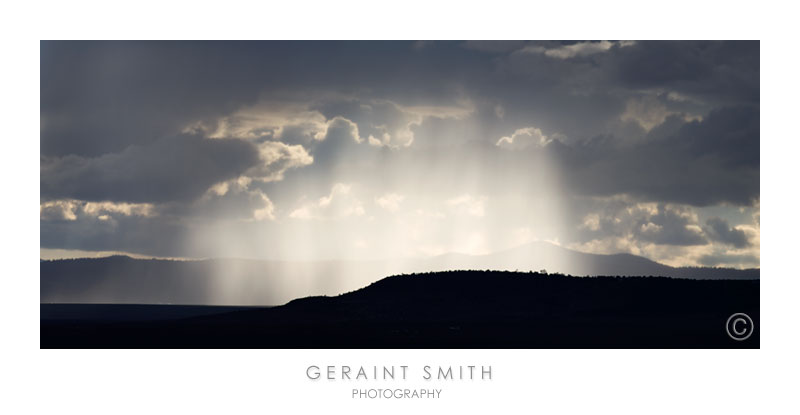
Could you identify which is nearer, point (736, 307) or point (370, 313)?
point (736, 307)

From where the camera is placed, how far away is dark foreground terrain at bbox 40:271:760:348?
29953mm

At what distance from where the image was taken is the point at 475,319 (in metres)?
37.6

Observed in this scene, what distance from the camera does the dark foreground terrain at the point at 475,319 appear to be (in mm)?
29953

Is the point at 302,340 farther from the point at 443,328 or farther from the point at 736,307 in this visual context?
the point at 736,307

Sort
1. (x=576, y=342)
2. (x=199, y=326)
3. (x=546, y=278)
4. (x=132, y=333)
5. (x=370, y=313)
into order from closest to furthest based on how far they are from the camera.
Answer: (x=576, y=342) < (x=132, y=333) < (x=199, y=326) < (x=370, y=313) < (x=546, y=278)

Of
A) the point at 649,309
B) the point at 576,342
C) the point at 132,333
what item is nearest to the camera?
the point at 576,342

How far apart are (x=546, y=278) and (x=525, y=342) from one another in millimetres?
15050

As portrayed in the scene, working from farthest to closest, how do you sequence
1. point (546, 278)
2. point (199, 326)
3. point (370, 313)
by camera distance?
point (546, 278) → point (370, 313) → point (199, 326)

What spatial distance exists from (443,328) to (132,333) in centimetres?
1242

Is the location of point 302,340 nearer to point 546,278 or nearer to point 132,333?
point 132,333

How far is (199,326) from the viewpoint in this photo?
35781 mm

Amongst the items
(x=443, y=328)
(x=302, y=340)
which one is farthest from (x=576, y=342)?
(x=302, y=340)

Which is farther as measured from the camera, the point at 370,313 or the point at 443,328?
the point at 370,313

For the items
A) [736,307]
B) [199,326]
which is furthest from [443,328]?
[736,307]
